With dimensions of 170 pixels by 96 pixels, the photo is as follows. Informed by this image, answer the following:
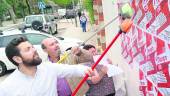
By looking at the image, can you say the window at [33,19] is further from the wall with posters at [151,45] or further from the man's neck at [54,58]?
the wall with posters at [151,45]

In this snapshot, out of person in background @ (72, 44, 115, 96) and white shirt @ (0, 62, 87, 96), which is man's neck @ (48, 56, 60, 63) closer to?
person in background @ (72, 44, 115, 96)

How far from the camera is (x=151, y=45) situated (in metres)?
3.41

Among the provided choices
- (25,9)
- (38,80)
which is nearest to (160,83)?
(38,80)

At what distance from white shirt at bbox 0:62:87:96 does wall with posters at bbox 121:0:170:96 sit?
62 cm

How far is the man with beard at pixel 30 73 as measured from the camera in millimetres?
3424

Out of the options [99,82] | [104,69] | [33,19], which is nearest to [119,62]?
[99,82]

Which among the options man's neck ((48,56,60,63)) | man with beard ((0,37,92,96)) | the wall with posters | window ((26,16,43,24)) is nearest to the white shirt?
man with beard ((0,37,92,96))

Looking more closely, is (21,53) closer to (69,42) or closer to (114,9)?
(114,9)

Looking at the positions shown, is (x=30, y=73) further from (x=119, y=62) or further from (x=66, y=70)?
(x=119, y=62)

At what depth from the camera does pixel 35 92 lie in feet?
11.3

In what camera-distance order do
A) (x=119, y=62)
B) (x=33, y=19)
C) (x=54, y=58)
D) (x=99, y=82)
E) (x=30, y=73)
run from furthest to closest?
(x=33, y=19) < (x=119, y=62) < (x=99, y=82) < (x=54, y=58) < (x=30, y=73)

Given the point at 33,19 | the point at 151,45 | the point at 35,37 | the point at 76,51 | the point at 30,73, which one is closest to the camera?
the point at 151,45

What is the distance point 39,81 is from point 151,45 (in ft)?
3.48

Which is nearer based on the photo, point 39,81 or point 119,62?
point 39,81
